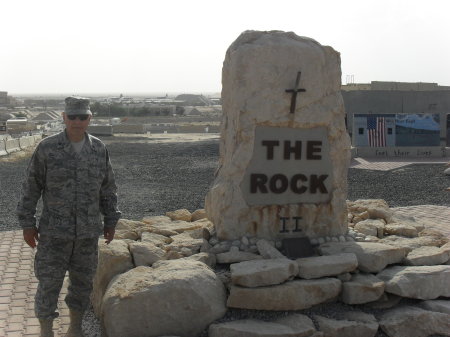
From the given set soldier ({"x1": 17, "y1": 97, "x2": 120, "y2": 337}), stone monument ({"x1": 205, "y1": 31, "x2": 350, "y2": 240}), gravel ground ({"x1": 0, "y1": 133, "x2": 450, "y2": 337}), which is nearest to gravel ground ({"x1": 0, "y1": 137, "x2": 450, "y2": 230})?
gravel ground ({"x1": 0, "y1": 133, "x2": 450, "y2": 337})

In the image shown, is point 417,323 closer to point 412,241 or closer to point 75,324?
point 412,241

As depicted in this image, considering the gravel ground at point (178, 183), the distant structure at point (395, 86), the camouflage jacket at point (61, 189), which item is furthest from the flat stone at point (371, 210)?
the distant structure at point (395, 86)

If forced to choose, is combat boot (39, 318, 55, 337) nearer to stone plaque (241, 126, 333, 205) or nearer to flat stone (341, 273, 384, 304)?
stone plaque (241, 126, 333, 205)

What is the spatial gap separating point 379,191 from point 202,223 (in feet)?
21.7

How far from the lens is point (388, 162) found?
17156mm

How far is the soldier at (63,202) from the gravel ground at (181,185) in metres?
0.86

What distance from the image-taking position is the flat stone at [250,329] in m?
4.02

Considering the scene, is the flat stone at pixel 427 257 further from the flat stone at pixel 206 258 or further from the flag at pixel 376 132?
the flag at pixel 376 132

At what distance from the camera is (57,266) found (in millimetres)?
3922

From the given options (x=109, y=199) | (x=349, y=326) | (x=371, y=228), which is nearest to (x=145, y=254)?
(x=109, y=199)

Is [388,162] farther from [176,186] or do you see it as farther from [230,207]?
[230,207]

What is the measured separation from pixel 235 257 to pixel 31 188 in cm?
191

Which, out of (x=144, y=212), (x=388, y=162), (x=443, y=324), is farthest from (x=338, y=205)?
(x=388, y=162)

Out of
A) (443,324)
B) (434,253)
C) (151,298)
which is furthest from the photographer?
(434,253)
